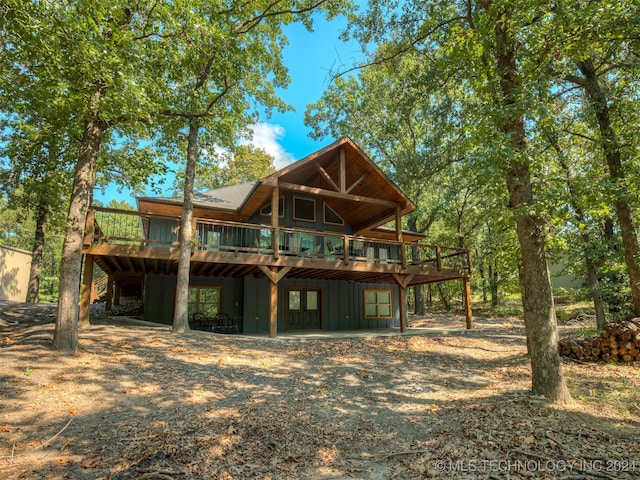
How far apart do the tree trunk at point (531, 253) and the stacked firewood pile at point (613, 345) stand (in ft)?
12.0

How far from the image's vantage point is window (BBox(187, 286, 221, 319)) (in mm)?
13568

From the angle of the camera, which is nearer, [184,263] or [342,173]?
[184,263]

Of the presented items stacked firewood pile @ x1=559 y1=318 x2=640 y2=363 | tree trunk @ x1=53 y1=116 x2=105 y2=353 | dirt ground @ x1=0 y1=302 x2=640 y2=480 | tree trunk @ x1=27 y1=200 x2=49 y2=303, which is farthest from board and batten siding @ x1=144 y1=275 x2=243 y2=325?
stacked firewood pile @ x1=559 y1=318 x2=640 y2=363

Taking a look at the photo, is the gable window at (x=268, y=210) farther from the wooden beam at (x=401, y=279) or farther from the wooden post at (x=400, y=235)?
the wooden beam at (x=401, y=279)

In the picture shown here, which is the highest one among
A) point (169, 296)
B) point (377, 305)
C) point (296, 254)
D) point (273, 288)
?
point (296, 254)

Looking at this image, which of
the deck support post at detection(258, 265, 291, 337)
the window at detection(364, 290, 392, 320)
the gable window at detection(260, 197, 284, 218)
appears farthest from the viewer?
the window at detection(364, 290, 392, 320)

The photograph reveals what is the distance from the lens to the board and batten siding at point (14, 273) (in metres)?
16.4

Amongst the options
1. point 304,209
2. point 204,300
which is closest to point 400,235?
point 304,209

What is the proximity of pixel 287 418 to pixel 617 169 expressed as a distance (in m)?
9.56

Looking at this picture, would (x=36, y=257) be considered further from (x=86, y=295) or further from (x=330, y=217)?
(x=330, y=217)

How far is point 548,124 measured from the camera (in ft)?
18.9

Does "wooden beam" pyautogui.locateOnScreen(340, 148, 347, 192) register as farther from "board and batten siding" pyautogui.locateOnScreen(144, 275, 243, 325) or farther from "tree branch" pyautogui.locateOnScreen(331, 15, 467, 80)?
"board and batten siding" pyautogui.locateOnScreen(144, 275, 243, 325)

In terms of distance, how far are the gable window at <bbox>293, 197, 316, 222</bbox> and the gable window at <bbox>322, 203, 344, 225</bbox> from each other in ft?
1.92

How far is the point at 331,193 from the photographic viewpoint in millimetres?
12383
